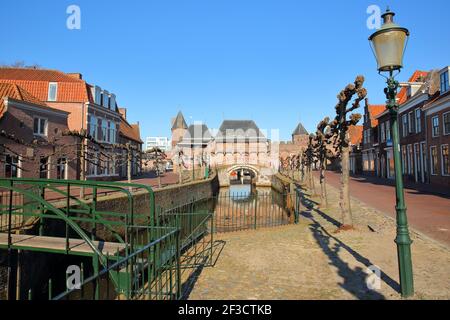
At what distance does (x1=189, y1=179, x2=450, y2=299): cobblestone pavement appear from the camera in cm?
526

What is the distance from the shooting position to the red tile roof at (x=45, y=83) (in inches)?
1041

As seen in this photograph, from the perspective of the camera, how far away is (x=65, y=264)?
9531mm

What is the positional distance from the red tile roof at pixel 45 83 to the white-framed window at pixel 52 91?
0.23 meters

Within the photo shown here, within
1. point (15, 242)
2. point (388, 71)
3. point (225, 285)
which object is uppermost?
point (388, 71)

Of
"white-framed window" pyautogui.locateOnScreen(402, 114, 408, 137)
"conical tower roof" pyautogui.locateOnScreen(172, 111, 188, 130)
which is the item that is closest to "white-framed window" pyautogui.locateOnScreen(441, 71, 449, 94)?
"white-framed window" pyautogui.locateOnScreen(402, 114, 408, 137)

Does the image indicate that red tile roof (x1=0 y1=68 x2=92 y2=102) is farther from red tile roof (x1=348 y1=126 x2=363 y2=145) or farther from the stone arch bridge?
red tile roof (x1=348 y1=126 x2=363 y2=145)

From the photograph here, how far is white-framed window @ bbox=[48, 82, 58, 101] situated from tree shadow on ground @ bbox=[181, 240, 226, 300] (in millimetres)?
24412

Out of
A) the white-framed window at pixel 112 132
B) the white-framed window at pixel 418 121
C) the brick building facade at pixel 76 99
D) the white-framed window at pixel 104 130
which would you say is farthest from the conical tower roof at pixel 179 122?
the white-framed window at pixel 418 121

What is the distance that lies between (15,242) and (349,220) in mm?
9591

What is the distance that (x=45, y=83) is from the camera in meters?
26.8

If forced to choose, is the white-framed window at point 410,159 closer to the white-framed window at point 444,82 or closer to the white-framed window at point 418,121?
the white-framed window at point 418,121

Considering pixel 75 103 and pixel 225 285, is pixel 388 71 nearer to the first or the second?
pixel 225 285
